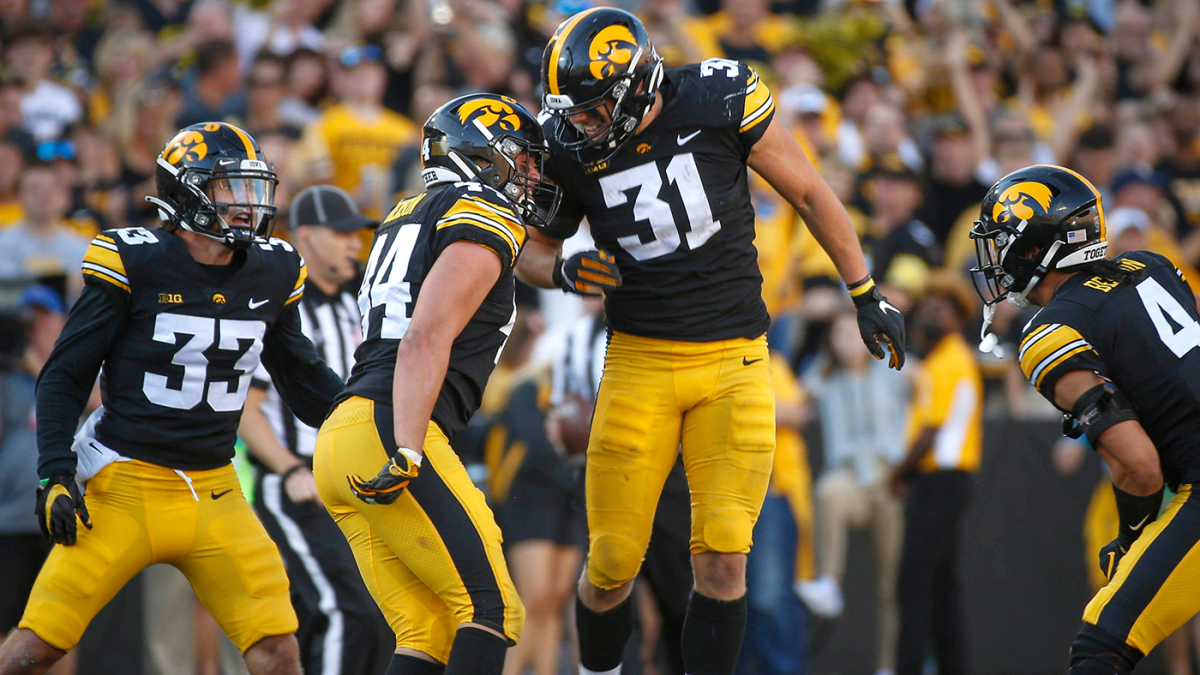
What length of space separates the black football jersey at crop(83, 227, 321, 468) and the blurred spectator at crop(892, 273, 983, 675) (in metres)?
4.87

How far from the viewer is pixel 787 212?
9.66 meters

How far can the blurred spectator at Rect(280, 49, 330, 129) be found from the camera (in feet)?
32.0

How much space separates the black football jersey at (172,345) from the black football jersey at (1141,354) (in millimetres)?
2749

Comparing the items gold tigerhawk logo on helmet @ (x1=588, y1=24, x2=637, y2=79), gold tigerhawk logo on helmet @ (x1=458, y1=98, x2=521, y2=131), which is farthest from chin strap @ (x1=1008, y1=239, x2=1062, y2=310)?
gold tigerhawk logo on helmet @ (x1=458, y1=98, x2=521, y2=131)

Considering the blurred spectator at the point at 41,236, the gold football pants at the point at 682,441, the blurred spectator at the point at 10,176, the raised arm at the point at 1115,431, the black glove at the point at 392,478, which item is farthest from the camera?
the blurred spectator at the point at 10,176

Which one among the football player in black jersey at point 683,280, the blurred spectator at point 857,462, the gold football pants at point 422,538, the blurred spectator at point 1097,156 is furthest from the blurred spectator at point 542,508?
the blurred spectator at point 1097,156

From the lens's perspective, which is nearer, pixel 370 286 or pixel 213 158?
pixel 370 286

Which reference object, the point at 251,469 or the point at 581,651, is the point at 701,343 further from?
the point at 251,469

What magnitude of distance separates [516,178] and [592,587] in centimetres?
159

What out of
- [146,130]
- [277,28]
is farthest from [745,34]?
[146,130]

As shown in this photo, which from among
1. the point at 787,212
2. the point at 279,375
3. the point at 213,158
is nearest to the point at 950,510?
the point at 787,212

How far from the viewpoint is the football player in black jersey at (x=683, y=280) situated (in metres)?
4.61

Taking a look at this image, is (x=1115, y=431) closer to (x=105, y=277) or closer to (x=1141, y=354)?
(x=1141, y=354)

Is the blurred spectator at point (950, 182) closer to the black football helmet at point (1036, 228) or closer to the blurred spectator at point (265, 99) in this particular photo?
the blurred spectator at point (265, 99)
